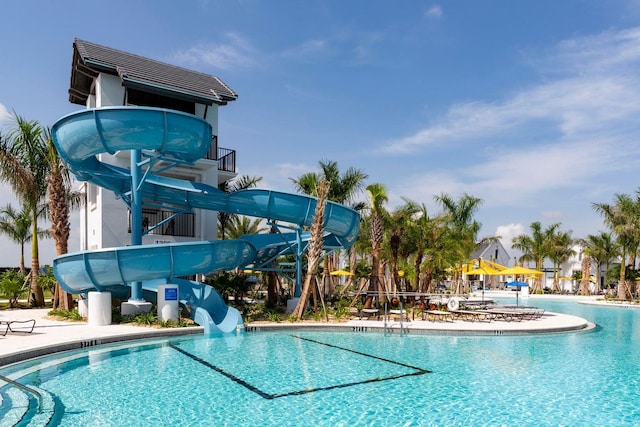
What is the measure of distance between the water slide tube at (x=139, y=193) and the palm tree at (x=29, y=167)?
5347 mm

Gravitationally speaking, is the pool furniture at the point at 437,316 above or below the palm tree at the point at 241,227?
below

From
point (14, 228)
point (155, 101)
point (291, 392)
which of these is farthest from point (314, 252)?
point (14, 228)

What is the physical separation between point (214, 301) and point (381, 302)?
8.94m

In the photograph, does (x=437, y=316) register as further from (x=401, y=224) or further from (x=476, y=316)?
(x=401, y=224)

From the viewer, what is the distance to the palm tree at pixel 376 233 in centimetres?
2184

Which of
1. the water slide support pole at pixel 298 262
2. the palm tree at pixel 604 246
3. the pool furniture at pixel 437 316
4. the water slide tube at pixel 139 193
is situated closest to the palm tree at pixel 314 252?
the water slide tube at pixel 139 193

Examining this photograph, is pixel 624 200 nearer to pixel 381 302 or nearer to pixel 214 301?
pixel 381 302

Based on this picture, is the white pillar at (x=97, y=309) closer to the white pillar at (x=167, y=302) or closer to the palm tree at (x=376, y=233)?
the white pillar at (x=167, y=302)

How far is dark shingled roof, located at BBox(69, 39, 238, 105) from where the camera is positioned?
21031mm

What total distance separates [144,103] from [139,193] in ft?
22.3

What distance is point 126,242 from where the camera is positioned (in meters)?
21.5

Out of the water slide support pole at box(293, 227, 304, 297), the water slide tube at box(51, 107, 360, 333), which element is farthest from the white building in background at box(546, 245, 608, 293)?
the water slide tube at box(51, 107, 360, 333)

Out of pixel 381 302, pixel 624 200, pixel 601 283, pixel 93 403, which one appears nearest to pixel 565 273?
pixel 601 283

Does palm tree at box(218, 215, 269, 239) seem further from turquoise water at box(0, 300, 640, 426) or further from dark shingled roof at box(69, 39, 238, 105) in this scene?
turquoise water at box(0, 300, 640, 426)
